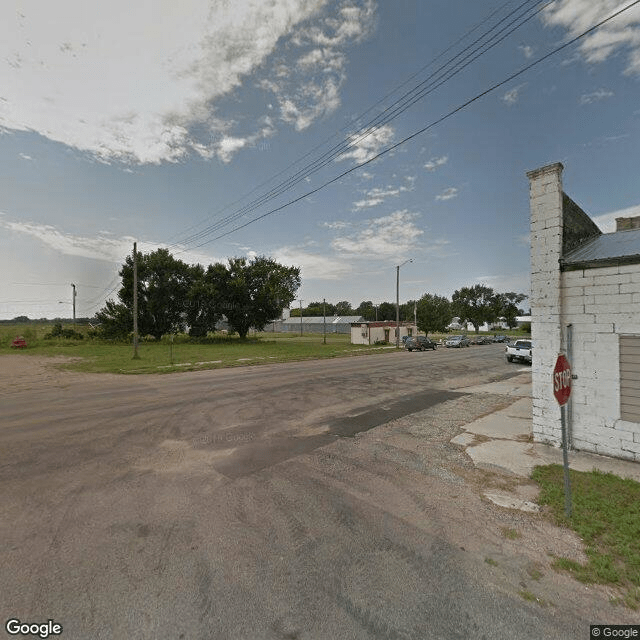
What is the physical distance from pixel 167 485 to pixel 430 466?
13.7 ft

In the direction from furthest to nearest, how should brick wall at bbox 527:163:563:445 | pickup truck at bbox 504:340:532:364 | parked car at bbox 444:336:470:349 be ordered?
parked car at bbox 444:336:470:349 → pickup truck at bbox 504:340:532:364 → brick wall at bbox 527:163:563:445

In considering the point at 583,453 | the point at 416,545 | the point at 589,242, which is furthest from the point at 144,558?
the point at 589,242

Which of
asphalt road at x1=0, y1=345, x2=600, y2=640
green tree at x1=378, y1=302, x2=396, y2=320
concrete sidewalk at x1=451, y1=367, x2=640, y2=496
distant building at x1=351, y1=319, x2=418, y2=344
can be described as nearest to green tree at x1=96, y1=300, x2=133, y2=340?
distant building at x1=351, y1=319, x2=418, y2=344

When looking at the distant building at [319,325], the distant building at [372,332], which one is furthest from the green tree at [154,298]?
the distant building at [319,325]

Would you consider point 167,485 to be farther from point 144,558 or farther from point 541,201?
point 541,201

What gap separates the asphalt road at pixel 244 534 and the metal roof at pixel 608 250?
4.35m

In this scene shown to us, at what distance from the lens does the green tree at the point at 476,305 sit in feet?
315

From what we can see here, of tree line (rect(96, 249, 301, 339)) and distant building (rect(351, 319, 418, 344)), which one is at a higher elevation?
tree line (rect(96, 249, 301, 339))

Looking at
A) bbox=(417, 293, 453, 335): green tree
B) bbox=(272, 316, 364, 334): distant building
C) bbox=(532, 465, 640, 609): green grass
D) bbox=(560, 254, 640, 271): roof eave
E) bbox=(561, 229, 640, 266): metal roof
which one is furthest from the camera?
bbox=(272, 316, 364, 334): distant building

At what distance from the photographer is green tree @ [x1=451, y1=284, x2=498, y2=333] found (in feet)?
315

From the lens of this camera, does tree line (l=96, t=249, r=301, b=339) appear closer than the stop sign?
No

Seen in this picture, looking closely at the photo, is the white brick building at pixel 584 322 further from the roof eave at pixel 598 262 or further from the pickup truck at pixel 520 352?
the pickup truck at pixel 520 352

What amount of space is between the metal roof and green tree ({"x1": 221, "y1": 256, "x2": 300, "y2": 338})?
3912cm

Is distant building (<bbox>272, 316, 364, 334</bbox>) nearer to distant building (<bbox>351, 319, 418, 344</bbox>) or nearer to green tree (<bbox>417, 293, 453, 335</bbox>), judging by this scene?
green tree (<bbox>417, 293, 453, 335</bbox>)
